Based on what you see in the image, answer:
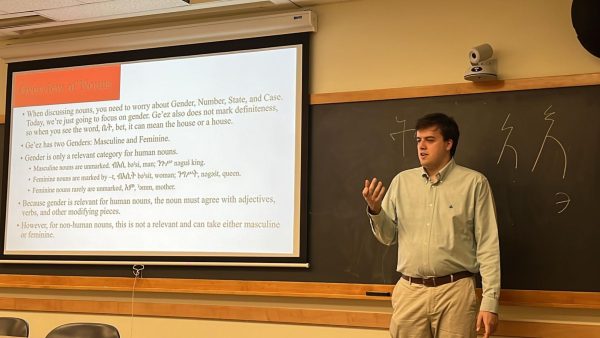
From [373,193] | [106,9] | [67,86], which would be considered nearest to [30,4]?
[106,9]

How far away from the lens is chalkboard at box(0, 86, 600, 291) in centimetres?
403

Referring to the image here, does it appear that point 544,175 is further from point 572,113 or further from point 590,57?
point 590,57

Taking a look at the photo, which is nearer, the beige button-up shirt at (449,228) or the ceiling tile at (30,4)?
the beige button-up shirt at (449,228)

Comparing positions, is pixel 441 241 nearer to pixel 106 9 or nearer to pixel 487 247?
pixel 487 247

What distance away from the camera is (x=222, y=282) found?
4863 millimetres

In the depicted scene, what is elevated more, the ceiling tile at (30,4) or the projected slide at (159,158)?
the ceiling tile at (30,4)

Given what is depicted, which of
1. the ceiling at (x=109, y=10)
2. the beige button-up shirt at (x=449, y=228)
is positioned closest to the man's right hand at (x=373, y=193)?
the beige button-up shirt at (x=449, y=228)

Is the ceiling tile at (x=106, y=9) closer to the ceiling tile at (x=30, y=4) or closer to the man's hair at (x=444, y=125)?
the ceiling tile at (x=30, y=4)

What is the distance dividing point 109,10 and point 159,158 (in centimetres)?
106

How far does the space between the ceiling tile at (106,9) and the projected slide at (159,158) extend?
406mm

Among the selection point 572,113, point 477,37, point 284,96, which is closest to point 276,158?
point 284,96

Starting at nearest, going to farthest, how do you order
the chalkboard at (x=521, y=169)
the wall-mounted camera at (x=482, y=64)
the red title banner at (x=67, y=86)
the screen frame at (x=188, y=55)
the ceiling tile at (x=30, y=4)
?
the chalkboard at (x=521, y=169), the wall-mounted camera at (x=482, y=64), the screen frame at (x=188, y=55), the ceiling tile at (x=30, y=4), the red title banner at (x=67, y=86)

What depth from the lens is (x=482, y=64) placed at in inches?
166

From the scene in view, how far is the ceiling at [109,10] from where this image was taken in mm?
4844
